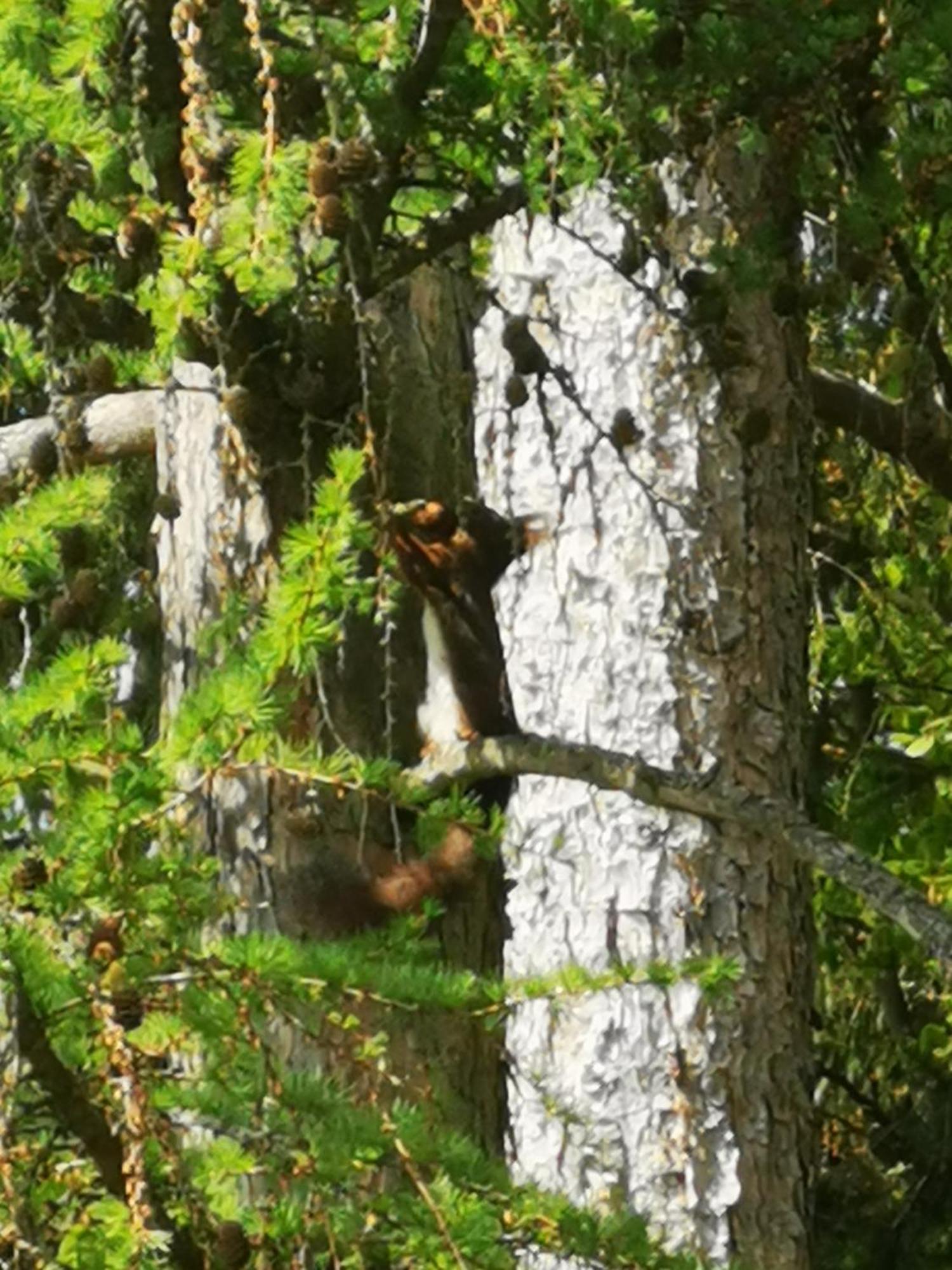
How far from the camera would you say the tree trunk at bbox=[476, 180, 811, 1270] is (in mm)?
4477

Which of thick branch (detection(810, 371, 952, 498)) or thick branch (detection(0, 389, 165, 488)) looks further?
thick branch (detection(810, 371, 952, 498))

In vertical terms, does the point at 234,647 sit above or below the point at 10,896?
above

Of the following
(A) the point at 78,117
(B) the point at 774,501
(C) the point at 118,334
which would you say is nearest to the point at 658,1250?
(A) the point at 78,117

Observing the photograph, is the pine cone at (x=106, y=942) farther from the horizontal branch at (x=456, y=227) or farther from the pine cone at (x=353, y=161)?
the horizontal branch at (x=456, y=227)

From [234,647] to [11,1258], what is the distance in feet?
3.31

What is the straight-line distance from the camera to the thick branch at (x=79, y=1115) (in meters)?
2.24

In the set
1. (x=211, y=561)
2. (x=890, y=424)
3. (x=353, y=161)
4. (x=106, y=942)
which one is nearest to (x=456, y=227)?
(x=211, y=561)

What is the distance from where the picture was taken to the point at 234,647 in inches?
120

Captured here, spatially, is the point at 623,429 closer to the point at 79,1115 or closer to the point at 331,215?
the point at 331,215

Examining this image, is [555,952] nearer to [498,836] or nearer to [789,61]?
[498,836]

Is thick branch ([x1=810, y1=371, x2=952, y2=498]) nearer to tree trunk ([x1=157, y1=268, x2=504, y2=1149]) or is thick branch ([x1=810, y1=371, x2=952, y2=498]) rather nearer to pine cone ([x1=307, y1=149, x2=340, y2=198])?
tree trunk ([x1=157, y1=268, x2=504, y2=1149])

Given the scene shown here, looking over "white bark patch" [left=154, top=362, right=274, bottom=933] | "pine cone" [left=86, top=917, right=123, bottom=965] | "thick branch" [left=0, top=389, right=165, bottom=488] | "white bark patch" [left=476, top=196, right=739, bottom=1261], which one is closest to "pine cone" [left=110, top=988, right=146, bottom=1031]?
"pine cone" [left=86, top=917, right=123, bottom=965]

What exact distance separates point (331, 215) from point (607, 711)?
210 cm

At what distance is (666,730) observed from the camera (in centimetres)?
457
